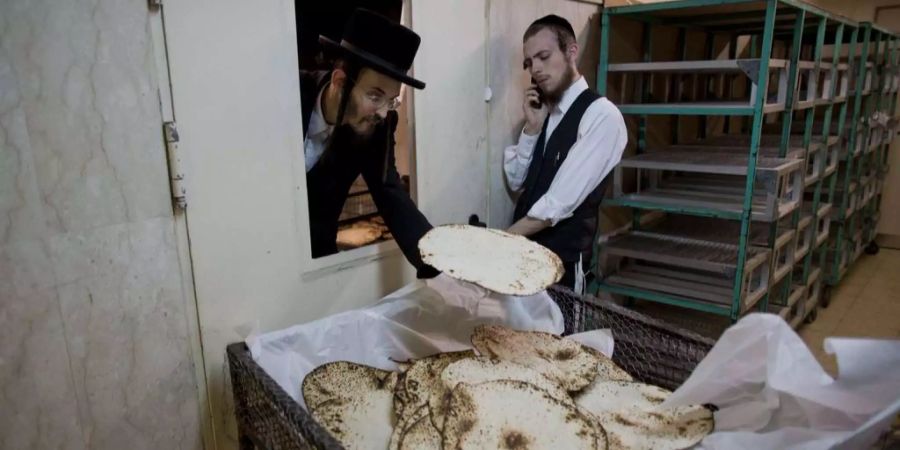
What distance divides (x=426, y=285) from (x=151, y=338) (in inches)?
25.2

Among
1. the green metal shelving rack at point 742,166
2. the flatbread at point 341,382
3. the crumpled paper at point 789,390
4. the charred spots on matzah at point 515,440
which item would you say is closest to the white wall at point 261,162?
the flatbread at point 341,382

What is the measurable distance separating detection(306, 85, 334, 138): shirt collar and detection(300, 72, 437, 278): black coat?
0.5 inches

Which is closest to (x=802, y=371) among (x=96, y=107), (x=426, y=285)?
(x=426, y=285)

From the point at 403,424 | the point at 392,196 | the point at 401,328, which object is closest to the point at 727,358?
the point at 403,424

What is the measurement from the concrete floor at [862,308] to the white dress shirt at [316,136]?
253 cm

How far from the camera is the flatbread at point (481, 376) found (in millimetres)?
1082

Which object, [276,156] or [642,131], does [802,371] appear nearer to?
[276,156]

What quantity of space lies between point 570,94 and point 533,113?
0.47ft

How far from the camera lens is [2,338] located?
0.95m

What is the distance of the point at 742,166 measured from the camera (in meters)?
2.08

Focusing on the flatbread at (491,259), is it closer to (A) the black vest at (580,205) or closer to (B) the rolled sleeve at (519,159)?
(A) the black vest at (580,205)

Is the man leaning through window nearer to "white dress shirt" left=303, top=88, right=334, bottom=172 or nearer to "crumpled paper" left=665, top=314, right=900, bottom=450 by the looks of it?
"white dress shirt" left=303, top=88, right=334, bottom=172

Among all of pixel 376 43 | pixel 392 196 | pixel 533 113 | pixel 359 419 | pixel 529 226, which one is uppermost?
pixel 376 43

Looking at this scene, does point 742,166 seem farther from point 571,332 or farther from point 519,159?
point 571,332
